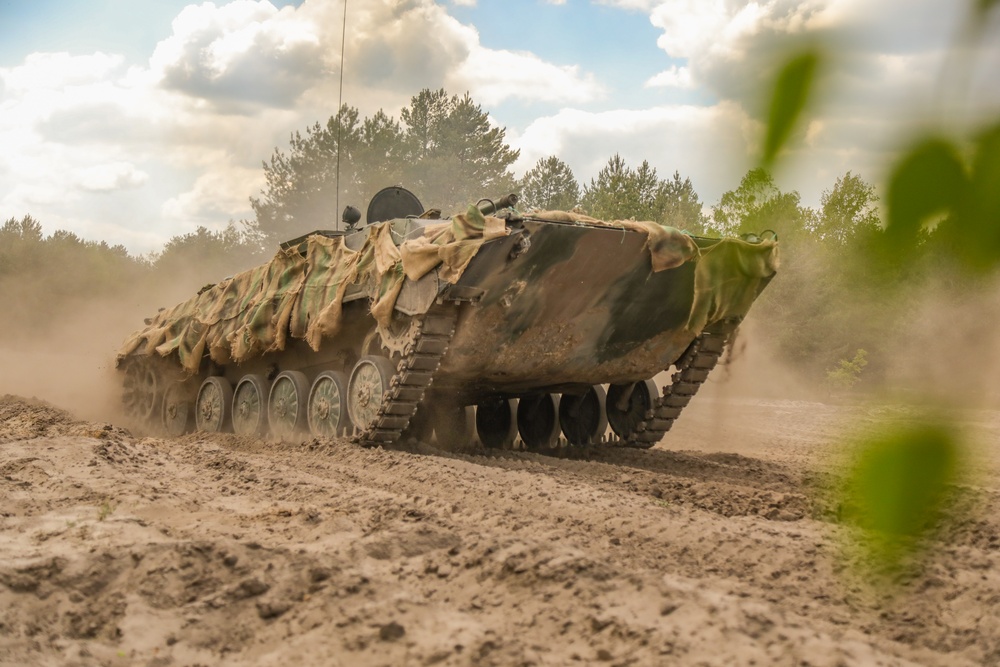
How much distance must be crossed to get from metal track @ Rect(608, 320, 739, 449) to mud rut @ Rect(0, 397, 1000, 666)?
2879 mm

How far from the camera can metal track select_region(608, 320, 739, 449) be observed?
28.4 feet

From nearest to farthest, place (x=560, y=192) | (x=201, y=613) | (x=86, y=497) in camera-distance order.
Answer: (x=201, y=613) → (x=86, y=497) → (x=560, y=192)

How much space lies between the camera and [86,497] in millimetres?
5020

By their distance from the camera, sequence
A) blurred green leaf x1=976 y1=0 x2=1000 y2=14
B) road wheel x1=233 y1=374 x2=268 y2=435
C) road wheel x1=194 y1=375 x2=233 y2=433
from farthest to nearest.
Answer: road wheel x1=194 y1=375 x2=233 y2=433, road wheel x1=233 y1=374 x2=268 y2=435, blurred green leaf x1=976 y1=0 x2=1000 y2=14

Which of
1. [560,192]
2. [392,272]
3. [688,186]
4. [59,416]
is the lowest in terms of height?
[59,416]

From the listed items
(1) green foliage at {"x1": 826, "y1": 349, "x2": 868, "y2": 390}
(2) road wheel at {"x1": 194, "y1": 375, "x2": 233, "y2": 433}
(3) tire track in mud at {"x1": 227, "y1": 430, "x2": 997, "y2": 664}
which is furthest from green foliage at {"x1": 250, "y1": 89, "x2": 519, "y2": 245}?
(1) green foliage at {"x1": 826, "y1": 349, "x2": 868, "y2": 390}

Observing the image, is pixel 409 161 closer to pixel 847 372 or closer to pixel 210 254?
pixel 210 254


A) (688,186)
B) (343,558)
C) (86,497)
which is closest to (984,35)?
(688,186)

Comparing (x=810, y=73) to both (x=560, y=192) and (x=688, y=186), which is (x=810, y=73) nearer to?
(x=688, y=186)

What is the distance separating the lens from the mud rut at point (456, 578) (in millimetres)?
2703

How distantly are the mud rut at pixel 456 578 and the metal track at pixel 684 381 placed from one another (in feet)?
9.44

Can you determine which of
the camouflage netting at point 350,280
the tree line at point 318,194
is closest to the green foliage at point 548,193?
the tree line at point 318,194

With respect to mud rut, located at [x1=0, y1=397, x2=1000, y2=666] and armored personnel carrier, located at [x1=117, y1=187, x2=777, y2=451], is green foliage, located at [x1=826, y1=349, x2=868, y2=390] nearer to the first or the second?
mud rut, located at [x1=0, y1=397, x2=1000, y2=666]

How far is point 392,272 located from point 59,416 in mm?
5402
